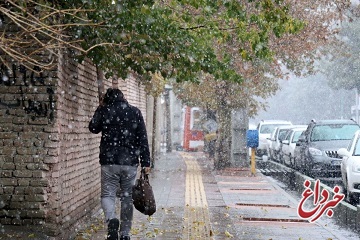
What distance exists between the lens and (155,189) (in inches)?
754

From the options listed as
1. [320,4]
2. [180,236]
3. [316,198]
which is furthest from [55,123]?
[320,4]

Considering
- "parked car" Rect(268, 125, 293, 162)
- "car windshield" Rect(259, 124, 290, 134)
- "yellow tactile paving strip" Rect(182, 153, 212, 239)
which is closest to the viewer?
"yellow tactile paving strip" Rect(182, 153, 212, 239)

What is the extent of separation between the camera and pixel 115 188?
32.3ft

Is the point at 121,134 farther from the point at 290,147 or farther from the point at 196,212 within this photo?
the point at 290,147

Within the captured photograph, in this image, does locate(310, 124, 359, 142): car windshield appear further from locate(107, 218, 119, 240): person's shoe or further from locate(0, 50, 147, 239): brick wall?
locate(107, 218, 119, 240): person's shoe

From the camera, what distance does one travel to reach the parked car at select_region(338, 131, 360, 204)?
15.5 meters

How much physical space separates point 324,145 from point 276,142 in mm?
12112

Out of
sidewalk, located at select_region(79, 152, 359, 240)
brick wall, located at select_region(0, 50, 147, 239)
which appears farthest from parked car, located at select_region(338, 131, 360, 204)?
brick wall, located at select_region(0, 50, 147, 239)

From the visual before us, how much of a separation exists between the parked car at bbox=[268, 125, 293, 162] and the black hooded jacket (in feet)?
77.2

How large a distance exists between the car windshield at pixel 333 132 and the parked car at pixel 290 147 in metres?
3.71

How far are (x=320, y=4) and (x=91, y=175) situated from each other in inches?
619

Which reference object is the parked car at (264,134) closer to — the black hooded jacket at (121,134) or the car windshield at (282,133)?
the car windshield at (282,133)

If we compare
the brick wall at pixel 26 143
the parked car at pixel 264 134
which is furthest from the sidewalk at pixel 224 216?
the parked car at pixel 264 134

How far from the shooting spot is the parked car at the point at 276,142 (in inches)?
1327
